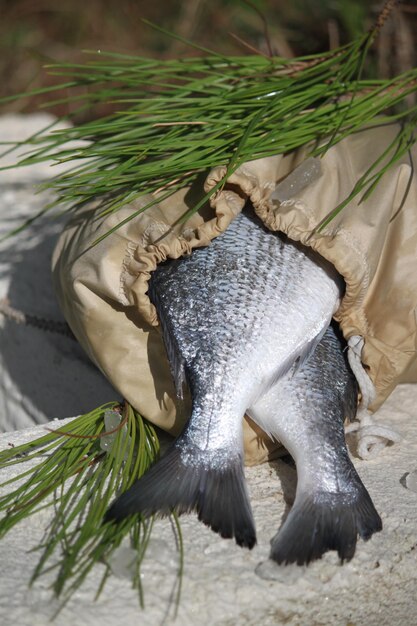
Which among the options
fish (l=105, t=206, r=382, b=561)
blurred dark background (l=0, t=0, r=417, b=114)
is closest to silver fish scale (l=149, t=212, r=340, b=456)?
fish (l=105, t=206, r=382, b=561)

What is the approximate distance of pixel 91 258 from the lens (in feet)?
4.14

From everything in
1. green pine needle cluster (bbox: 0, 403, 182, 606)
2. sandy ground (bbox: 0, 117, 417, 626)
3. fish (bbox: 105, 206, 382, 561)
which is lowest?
sandy ground (bbox: 0, 117, 417, 626)

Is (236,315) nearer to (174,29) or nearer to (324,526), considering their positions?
(324,526)

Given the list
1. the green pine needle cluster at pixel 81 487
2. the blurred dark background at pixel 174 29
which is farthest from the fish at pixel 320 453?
the blurred dark background at pixel 174 29

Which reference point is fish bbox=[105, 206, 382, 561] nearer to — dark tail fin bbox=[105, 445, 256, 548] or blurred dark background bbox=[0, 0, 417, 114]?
dark tail fin bbox=[105, 445, 256, 548]

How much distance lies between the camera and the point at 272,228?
1.23 meters

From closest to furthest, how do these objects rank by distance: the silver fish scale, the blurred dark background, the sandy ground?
the sandy ground < the silver fish scale < the blurred dark background

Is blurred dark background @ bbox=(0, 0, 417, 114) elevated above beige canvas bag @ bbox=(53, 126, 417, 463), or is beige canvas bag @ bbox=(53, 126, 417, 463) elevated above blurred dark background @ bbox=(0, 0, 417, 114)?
blurred dark background @ bbox=(0, 0, 417, 114)

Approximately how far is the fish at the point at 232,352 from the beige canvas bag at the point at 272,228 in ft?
0.12

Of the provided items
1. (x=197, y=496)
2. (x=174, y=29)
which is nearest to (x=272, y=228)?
(x=197, y=496)

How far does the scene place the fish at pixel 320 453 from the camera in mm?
1022

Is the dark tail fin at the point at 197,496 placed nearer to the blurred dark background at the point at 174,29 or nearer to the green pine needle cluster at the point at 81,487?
the green pine needle cluster at the point at 81,487

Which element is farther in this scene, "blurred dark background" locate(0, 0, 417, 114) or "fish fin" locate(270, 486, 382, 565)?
"blurred dark background" locate(0, 0, 417, 114)

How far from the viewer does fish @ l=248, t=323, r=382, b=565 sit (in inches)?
40.3
